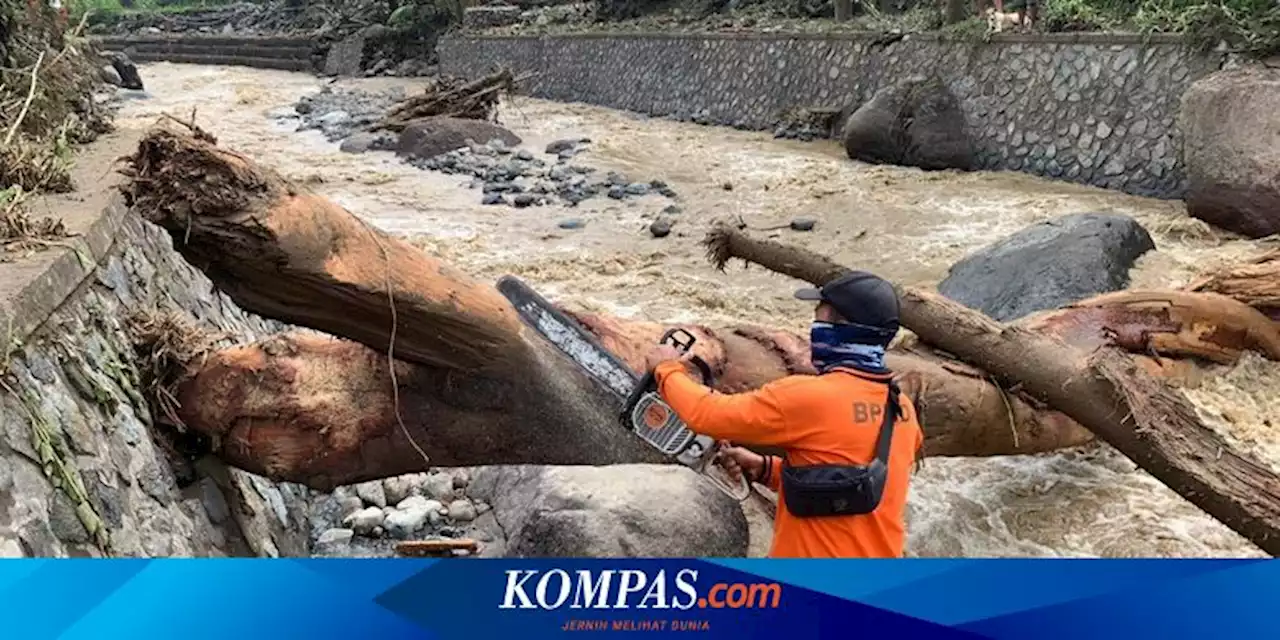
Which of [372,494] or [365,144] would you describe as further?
[365,144]

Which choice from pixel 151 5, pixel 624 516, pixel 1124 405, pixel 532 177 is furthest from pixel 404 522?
pixel 151 5

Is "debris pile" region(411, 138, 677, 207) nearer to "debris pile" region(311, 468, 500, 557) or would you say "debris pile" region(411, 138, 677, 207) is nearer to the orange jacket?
"debris pile" region(311, 468, 500, 557)

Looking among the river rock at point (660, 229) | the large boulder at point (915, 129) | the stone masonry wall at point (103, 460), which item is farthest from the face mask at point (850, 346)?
the large boulder at point (915, 129)

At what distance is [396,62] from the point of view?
91.6ft

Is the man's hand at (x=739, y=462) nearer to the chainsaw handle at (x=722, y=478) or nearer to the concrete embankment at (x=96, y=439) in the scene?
the chainsaw handle at (x=722, y=478)

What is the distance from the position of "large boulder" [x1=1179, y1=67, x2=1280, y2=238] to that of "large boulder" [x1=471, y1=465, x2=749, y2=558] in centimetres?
655

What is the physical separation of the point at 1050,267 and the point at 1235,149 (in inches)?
116

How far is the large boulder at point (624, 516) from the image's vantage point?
411 cm

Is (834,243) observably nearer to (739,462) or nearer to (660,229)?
(660,229)

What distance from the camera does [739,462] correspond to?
338cm

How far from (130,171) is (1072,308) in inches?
171

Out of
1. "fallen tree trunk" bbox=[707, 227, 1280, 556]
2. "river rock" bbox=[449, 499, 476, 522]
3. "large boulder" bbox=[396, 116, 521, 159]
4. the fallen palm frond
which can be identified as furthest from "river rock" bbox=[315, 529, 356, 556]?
"large boulder" bbox=[396, 116, 521, 159]

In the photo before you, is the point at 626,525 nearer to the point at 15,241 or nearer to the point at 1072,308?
the point at 15,241

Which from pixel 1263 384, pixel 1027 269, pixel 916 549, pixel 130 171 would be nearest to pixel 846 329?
pixel 130 171
